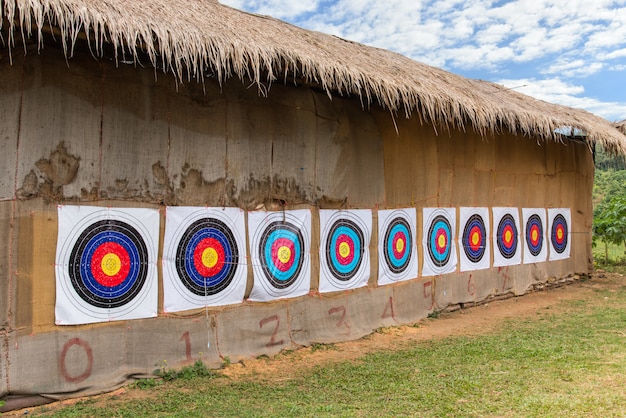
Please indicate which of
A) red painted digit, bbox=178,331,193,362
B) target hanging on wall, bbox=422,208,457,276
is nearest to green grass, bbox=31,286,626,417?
red painted digit, bbox=178,331,193,362

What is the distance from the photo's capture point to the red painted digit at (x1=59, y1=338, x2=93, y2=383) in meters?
3.47

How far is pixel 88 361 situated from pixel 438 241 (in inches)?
159

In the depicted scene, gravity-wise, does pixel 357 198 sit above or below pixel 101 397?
above

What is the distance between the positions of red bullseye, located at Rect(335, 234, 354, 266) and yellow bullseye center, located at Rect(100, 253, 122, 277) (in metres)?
2.11

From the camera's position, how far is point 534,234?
7680 mm

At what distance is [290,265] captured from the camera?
4.73 metres

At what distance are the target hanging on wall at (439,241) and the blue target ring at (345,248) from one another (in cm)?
109

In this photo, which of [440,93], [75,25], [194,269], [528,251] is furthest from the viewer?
[528,251]

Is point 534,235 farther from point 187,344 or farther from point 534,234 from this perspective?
point 187,344

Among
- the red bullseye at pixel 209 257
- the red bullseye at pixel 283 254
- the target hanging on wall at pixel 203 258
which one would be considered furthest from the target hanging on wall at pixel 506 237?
the red bullseye at pixel 209 257

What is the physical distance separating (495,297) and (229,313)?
4.13m

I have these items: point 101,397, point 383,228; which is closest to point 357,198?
point 383,228

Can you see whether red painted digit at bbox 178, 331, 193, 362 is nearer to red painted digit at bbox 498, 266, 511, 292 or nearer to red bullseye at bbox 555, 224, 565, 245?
red painted digit at bbox 498, 266, 511, 292

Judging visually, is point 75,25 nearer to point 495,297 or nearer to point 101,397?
point 101,397
